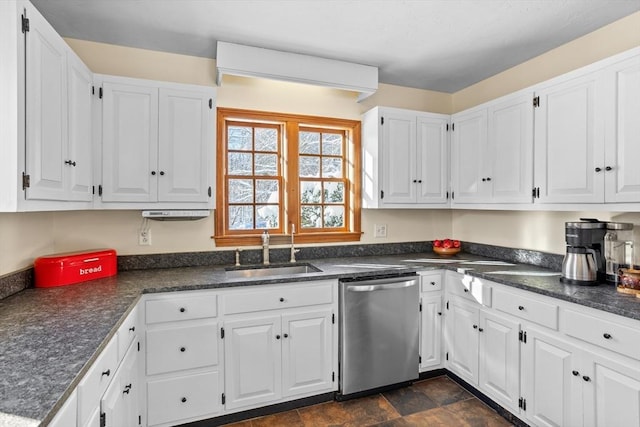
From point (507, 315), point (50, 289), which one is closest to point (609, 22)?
point (507, 315)

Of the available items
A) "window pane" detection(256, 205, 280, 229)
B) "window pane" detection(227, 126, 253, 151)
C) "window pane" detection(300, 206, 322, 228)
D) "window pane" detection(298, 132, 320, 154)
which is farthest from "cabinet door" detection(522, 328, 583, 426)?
"window pane" detection(227, 126, 253, 151)

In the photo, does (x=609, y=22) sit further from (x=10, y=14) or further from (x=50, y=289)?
(x=50, y=289)

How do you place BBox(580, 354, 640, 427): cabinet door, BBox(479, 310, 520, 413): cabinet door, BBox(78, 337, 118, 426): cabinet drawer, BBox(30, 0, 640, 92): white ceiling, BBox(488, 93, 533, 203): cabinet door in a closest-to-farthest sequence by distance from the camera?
BBox(78, 337, 118, 426): cabinet drawer
BBox(580, 354, 640, 427): cabinet door
BBox(30, 0, 640, 92): white ceiling
BBox(479, 310, 520, 413): cabinet door
BBox(488, 93, 533, 203): cabinet door

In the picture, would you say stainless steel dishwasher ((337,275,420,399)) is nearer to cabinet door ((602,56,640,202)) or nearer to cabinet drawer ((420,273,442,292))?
cabinet drawer ((420,273,442,292))

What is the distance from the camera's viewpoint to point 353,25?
7.36ft

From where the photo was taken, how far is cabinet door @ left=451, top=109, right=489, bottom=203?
2834mm

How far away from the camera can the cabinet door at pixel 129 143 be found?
86.8 inches

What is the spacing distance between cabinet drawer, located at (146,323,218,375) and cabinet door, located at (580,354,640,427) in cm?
205

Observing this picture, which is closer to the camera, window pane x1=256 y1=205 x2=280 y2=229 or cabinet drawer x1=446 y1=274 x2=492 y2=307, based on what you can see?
cabinet drawer x1=446 y1=274 x2=492 y2=307

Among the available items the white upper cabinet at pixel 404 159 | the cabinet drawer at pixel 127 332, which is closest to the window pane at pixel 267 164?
the white upper cabinet at pixel 404 159

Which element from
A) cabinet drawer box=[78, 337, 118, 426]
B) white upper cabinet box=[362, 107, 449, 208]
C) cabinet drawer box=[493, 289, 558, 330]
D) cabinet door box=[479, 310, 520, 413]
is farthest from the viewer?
white upper cabinet box=[362, 107, 449, 208]

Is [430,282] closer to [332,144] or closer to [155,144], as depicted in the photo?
[332,144]

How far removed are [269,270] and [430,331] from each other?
1.37 meters

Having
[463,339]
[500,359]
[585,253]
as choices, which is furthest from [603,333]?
[463,339]
